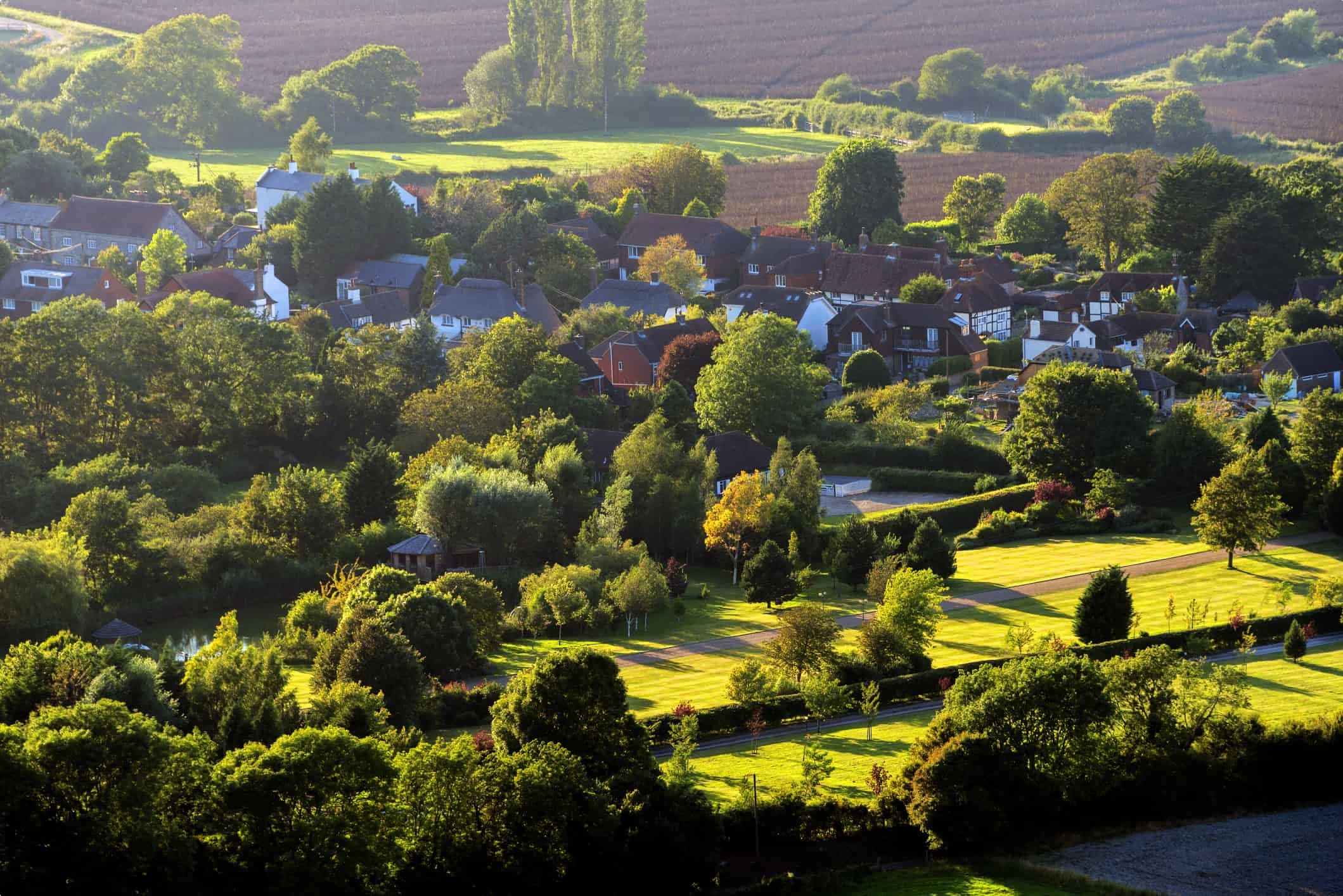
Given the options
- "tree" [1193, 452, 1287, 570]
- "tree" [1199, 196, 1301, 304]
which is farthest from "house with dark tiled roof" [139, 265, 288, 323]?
"tree" [1193, 452, 1287, 570]

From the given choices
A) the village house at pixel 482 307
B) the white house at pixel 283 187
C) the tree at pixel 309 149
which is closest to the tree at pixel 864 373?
the village house at pixel 482 307

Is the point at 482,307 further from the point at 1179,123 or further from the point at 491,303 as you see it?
the point at 1179,123

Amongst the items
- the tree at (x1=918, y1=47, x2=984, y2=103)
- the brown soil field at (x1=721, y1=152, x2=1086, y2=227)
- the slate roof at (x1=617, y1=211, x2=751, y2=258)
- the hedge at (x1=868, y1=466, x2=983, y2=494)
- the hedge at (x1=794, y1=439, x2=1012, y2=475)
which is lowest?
the hedge at (x1=868, y1=466, x2=983, y2=494)

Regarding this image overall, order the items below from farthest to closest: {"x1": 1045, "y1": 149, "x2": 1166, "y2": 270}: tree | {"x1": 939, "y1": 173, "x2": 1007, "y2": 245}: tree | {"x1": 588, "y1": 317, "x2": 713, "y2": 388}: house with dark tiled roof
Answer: {"x1": 939, "y1": 173, "x2": 1007, "y2": 245}: tree, {"x1": 1045, "y1": 149, "x2": 1166, "y2": 270}: tree, {"x1": 588, "y1": 317, "x2": 713, "y2": 388}: house with dark tiled roof

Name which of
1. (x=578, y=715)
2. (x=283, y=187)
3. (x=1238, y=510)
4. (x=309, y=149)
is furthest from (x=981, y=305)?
(x=578, y=715)

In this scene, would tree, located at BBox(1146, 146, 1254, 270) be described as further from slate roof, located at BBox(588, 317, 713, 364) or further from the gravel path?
the gravel path

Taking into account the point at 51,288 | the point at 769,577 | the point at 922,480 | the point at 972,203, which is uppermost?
the point at 972,203
